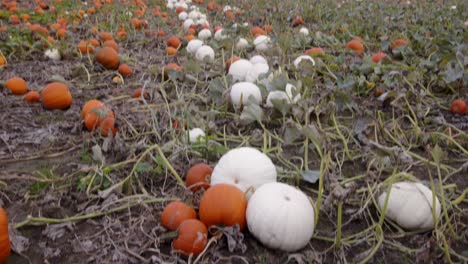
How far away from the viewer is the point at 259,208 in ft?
6.43

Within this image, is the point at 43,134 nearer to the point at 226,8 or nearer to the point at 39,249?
the point at 39,249

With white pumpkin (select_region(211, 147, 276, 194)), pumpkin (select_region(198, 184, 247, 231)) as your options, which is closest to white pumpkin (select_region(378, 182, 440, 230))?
white pumpkin (select_region(211, 147, 276, 194))

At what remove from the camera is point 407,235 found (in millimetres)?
2137

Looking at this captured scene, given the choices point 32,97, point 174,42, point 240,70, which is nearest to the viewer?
point 32,97

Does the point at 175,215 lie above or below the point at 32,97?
above

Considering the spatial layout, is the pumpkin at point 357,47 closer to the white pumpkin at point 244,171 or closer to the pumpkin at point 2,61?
the white pumpkin at point 244,171

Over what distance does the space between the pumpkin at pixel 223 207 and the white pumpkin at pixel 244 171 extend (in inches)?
5.2

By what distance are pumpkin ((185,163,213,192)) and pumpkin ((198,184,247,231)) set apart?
238 mm

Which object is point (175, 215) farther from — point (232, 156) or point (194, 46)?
point (194, 46)

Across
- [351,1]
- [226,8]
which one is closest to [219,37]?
[226,8]

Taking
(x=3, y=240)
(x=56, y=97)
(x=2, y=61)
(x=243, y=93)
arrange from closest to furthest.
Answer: (x=3, y=240) → (x=243, y=93) → (x=56, y=97) → (x=2, y=61)

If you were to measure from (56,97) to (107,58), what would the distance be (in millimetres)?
1074

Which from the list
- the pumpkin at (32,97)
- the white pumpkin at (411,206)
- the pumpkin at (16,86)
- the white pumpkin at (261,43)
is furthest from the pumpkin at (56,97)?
the white pumpkin at (411,206)

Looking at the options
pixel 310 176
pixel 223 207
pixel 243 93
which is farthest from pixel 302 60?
pixel 223 207
